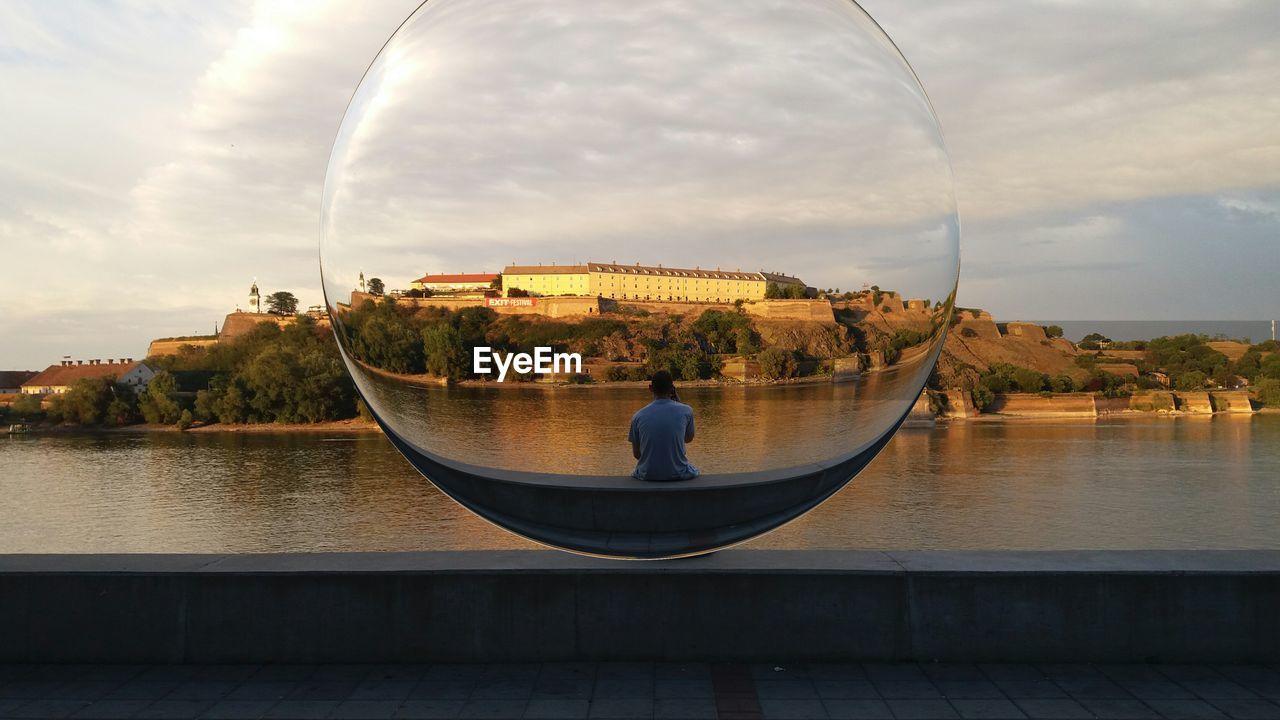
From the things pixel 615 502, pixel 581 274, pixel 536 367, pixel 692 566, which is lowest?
pixel 692 566

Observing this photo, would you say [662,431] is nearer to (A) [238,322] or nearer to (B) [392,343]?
(B) [392,343]

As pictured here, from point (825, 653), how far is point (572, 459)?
1.30 m

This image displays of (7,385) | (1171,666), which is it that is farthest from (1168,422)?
(7,385)

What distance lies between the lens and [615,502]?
7.01ft

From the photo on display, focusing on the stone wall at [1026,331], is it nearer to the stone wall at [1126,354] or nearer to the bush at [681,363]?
the stone wall at [1126,354]

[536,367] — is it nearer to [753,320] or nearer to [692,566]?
[753,320]

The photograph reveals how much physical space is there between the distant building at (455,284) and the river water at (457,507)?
2333 cm

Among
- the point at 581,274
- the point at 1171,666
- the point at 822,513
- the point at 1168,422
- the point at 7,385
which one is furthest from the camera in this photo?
the point at 7,385

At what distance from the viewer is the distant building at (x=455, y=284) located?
1.92m

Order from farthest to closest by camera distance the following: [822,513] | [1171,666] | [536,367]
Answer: [822,513] < [1171,666] < [536,367]

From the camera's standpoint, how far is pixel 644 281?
196 cm

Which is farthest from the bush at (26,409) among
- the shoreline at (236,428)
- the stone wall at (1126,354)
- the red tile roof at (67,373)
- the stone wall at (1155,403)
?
the stone wall at (1126,354)

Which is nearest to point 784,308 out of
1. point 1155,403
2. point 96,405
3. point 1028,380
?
point 96,405

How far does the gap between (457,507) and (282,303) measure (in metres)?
49.6
